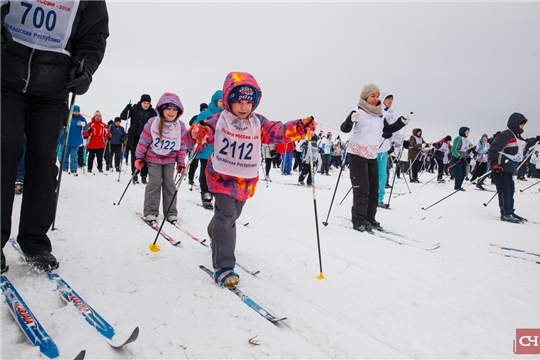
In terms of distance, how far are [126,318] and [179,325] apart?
325 millimetres

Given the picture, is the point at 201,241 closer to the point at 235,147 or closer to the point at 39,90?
the point at 235,147

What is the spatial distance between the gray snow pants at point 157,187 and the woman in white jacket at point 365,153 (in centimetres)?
287

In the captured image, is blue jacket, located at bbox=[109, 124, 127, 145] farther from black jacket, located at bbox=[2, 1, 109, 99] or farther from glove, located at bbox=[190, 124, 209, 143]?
glove, located at bbox=[190, 124, 209, 143]

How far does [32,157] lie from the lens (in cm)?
240

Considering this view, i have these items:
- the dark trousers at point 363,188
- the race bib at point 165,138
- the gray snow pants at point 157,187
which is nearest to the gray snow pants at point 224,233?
the gray snow pants at point 157,187

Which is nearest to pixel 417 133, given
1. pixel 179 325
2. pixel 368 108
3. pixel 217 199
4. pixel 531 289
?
pixel 368 108

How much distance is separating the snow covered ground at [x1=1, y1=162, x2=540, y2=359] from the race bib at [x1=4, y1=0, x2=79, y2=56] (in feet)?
5.35

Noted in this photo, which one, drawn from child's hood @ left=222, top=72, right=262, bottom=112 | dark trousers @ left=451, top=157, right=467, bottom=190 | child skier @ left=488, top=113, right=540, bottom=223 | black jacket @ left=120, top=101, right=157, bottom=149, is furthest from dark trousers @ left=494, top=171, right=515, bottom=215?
black jacket @ left=120, top=101, right=157, bottom=149

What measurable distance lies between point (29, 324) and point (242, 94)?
2183 mm

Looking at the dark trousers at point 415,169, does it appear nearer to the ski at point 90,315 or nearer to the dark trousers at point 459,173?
the dark trousers at point 459,173

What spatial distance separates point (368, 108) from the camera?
544cm

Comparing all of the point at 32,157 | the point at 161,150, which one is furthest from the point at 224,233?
the point at 161,150

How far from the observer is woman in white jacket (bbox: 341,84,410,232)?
5289 millimetres

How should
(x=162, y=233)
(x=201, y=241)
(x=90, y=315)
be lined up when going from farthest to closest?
1. (x=162, y=233)
2. (x=201, y=241)
3. (x=90, y=315)
